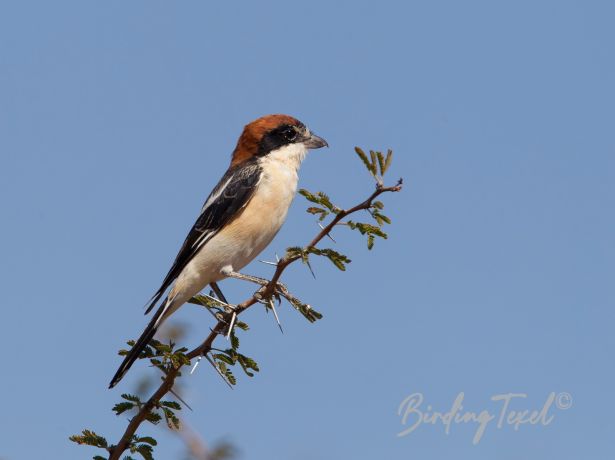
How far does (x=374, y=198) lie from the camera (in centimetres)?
310

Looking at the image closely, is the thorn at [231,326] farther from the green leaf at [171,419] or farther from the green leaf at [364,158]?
the green leaf at [364,158]

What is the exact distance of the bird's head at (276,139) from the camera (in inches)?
244

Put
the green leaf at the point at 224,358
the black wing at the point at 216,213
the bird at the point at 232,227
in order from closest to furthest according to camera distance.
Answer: the green leaf at the point at 224,358, the bird at the point at 232,227, the black wing at the point at 216,213

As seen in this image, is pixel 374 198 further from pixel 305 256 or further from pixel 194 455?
pixel 194 455

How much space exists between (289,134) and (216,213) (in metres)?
1.02

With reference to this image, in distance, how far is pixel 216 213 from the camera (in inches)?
224

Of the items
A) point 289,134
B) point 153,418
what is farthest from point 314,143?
point 153,418

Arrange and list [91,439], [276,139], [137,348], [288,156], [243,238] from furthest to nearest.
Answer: [276,139], [288,156], [243,238], [137,348], [91,439]

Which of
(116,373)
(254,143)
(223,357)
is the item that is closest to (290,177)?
(254,143)

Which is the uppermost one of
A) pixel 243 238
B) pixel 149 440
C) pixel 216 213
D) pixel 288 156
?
pixel 288 156

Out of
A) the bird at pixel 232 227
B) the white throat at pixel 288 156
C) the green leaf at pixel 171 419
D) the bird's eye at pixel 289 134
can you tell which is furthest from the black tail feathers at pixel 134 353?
A: the bird's eye at pixel 289 134

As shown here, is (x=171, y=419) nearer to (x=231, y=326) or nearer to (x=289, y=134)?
(x=231, y=326)

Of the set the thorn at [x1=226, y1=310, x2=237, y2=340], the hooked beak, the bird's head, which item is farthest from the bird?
the thorn at [x1=226, y1=310, x2=237, y2=340]

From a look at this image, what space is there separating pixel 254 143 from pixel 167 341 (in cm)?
291
